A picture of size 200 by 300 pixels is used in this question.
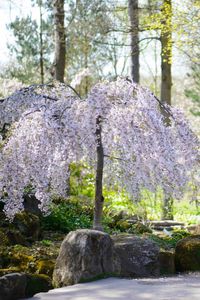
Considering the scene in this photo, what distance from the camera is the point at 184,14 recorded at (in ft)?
52.2

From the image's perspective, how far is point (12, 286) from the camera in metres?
5.99

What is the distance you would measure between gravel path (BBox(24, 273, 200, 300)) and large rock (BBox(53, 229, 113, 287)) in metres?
0.19

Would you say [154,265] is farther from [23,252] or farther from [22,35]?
[22,35]

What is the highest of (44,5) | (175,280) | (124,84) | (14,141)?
(44,5)

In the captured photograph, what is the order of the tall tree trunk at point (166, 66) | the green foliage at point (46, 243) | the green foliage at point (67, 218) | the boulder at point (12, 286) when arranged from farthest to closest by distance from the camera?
the tall tree trunk at point (166, 66), the green foliage at point (67, 218), the green foliage at point (46, 243), the boulder at point (12, 286)

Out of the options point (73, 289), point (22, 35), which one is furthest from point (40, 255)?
point (22, 35)

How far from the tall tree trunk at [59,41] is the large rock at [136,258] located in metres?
8.09

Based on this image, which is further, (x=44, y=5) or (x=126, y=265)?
(x=44, y=5)

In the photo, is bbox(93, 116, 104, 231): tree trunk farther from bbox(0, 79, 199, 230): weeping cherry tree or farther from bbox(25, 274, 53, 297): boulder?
bbox(25, 274, 53, 297): boulder

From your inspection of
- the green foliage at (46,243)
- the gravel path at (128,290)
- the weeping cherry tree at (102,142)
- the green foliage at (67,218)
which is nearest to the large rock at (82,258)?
the gravel path at (128,290)

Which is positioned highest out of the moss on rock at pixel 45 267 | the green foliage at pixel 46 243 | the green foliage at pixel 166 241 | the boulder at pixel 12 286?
the boulder at pixel 12 286

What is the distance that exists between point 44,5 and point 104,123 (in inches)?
612

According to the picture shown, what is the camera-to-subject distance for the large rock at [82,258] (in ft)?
22.9

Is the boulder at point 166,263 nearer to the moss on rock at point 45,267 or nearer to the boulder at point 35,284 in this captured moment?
the moss on rock at point 45,267
